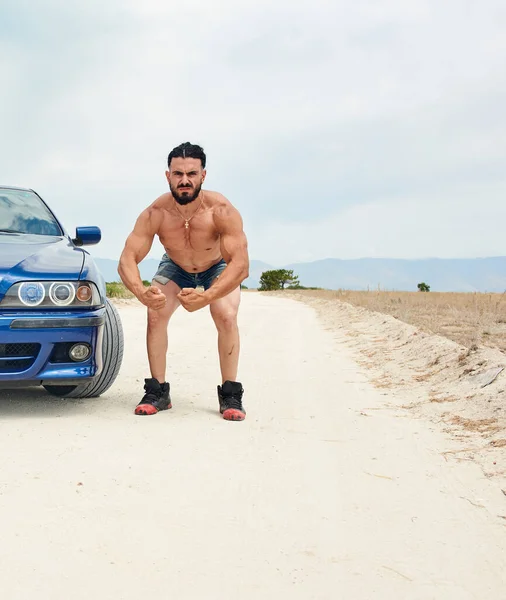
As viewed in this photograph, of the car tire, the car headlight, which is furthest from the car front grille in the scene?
the car tire

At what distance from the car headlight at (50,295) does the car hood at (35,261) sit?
0.03 m

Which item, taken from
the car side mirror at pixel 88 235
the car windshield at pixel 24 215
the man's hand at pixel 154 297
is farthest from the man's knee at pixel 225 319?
the car windshield at pixel 24 215

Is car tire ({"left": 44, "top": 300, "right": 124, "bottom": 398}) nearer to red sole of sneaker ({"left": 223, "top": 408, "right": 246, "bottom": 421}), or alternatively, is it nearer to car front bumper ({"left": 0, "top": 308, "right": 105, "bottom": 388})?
car front bumper ({"left": 0, "top": 308, "right": 105, "bottom": 388})

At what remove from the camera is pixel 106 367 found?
178 inches

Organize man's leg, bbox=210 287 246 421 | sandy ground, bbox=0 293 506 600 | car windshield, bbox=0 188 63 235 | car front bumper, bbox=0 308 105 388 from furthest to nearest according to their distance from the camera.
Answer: car windshield, bbox=0 188 63 235, man's leg, bbox=210 287 246 421, car front bumper, bbox=0 308 105 388, sandy ground, bbox=0 293 506 600

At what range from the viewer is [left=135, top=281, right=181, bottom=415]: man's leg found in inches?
175

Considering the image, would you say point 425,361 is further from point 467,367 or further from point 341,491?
point 341,491

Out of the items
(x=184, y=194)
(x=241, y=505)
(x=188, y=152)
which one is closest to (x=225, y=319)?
(x=184, y=194)

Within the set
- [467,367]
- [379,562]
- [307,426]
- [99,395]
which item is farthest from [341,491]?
[467,367]

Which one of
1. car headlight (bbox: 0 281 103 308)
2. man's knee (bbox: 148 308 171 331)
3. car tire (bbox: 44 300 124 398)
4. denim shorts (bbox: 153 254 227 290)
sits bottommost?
car tire (bbox: 44 300 124 398)

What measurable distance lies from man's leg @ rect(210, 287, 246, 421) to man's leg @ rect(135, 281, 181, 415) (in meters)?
0.30

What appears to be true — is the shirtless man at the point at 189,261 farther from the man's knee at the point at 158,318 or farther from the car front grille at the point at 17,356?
the car front grille at the point at 17,356

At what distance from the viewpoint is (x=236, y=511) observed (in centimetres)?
260

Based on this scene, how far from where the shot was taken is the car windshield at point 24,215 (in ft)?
15.8
